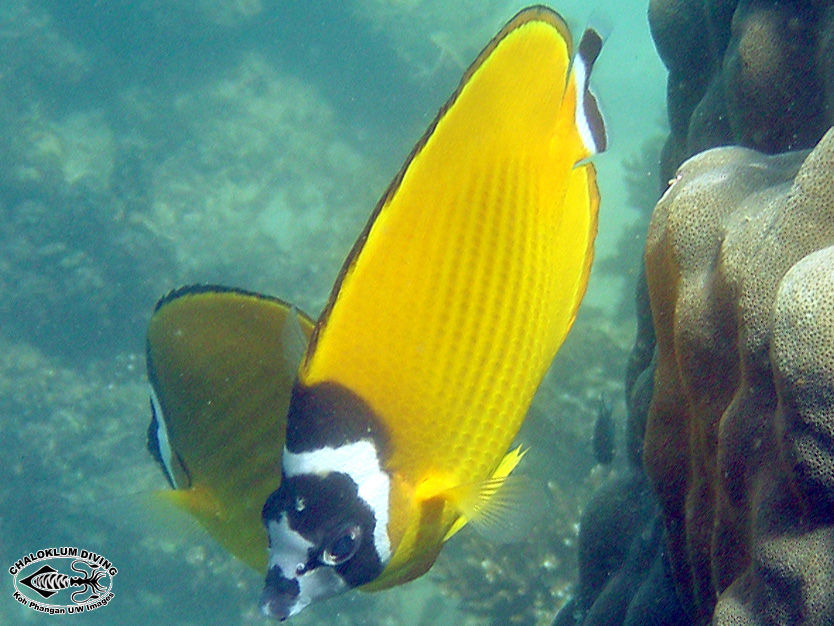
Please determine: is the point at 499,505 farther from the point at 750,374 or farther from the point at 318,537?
the point at 750,374

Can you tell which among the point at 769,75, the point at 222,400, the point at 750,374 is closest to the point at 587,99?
the point at 750,374

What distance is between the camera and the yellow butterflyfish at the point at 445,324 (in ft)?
3.43

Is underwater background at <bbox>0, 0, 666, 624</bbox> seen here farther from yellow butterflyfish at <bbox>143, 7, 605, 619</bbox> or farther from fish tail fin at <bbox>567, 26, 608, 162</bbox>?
fish tail fin at <bbox>567, 26, 608, 162</bbox>

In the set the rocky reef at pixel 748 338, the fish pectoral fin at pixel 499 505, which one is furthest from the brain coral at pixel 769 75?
the fish pectoral fin at pixel 499 505

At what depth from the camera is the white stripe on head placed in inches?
42.3

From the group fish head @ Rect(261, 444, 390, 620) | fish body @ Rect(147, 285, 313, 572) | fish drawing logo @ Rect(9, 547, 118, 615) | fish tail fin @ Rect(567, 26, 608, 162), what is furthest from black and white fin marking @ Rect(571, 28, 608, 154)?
fish drawing logo @ Rect(9, 547, 118, 615)

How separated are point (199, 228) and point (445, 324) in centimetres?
991

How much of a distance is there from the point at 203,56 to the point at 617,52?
56.2 feet

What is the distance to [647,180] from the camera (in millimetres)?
12359

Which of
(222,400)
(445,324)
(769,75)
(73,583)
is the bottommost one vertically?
(445,324)

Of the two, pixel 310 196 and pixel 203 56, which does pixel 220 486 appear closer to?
pixel 310 196

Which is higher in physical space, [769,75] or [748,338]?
[769,75]

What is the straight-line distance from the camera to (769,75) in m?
2.33

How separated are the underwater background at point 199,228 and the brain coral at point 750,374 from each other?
15.5 feet
